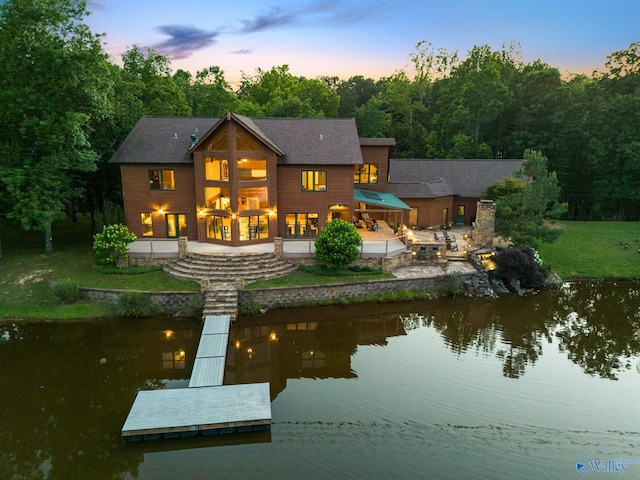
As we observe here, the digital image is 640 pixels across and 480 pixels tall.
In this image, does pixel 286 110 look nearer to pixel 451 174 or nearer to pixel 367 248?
pixel 451 174

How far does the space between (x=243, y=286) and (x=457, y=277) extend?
448 inches

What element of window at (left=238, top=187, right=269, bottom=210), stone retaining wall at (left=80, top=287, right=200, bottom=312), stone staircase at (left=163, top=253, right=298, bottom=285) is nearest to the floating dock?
stone retaining wall at (left=80, top=287, right=200, bottom=312)

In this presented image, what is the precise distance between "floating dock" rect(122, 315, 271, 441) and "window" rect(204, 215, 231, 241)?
470 inches

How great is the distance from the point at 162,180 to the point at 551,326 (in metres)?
22.9

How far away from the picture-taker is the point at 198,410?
13.3 m

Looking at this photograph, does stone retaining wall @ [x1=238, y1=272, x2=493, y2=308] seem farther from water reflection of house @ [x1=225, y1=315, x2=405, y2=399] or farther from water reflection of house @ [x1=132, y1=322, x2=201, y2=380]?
water reflection of house @ [x1=132, y1=322, x2=201, y2=380]

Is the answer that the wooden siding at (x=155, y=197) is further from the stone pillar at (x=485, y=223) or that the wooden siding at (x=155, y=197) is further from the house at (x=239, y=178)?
the stone pillar at (x=485, y=223)

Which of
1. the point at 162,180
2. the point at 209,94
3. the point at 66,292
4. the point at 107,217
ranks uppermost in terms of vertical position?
the point at 209,94

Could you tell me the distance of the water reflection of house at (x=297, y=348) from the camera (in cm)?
1628

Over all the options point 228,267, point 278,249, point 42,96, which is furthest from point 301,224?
point 42,96

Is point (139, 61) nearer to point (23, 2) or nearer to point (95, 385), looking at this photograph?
point (23, 2)

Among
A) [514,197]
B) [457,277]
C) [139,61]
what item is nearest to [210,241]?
[457,277]

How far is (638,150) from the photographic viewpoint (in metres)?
36.4

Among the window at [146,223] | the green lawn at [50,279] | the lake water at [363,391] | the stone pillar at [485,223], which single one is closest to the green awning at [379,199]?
the stone pillar at [485,223]
